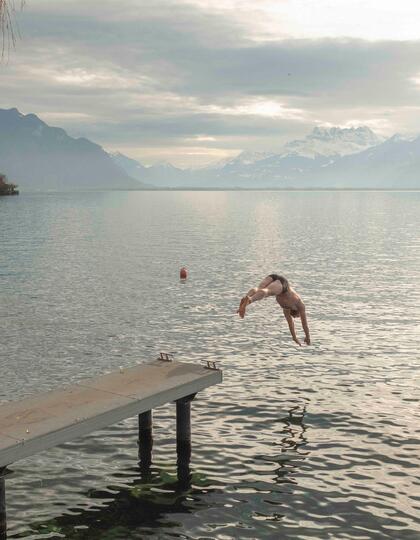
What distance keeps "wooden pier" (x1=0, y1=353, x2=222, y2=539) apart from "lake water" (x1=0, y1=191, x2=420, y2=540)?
134 centimetres

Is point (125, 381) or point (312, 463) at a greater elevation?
point (125, 381)

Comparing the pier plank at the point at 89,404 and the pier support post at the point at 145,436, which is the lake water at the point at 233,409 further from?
the pier plank at the point at 89,404

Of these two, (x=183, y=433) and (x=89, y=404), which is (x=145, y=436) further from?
(x=89, y=404)

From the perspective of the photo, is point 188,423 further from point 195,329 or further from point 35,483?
point 195,329

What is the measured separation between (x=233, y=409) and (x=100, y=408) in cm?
798

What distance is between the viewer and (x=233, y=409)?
24.2 m

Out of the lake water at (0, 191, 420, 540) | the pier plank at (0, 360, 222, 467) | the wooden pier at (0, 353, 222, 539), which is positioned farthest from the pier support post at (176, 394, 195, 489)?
the pier plank at (0, 360, 222, 467)

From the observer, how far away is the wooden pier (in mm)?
15555

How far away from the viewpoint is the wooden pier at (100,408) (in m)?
15.6

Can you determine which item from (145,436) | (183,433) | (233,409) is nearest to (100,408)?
(145,436)

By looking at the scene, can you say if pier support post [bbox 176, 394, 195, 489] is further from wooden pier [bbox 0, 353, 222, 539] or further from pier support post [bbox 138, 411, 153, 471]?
pier support post [bbox 138, 411, 153, 471]

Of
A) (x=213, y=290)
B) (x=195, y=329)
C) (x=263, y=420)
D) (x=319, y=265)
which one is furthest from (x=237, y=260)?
(x=263, y=420)

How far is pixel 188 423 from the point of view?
20.4 meters

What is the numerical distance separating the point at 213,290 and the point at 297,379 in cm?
2513
